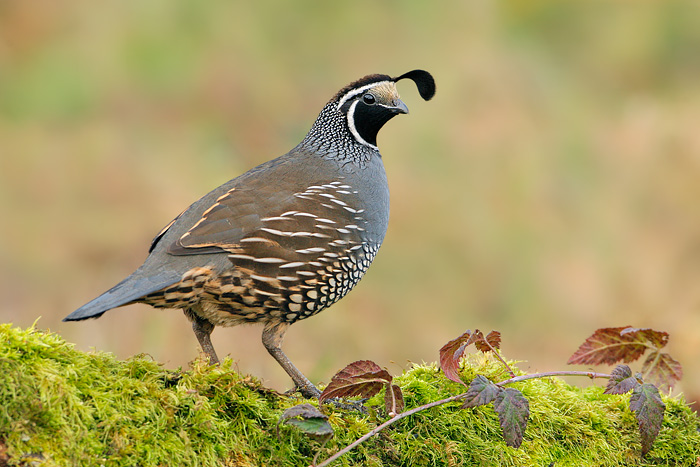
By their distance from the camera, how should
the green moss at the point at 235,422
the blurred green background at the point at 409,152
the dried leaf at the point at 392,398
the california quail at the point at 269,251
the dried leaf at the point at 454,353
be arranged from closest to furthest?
1. the green moss at the point at 235,422
2. the dried leaf at the point at 392,398
3. the dried leaf at the point at 454,353
4. the california quail at the point at 269,251
5. the blurred green background at the point at 409,152

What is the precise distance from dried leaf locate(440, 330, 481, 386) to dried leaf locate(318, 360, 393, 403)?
11.1 inches

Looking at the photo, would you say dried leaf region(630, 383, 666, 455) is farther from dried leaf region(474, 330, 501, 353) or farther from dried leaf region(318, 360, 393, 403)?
dried leaf region(318, 360, 393, 403)

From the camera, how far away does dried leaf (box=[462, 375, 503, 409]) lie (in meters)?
2.88

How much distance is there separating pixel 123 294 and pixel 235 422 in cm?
77

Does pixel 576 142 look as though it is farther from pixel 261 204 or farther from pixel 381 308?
pixel 261 204

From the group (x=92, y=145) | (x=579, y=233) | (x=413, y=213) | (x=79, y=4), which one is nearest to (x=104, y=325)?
(x=92, y=145)

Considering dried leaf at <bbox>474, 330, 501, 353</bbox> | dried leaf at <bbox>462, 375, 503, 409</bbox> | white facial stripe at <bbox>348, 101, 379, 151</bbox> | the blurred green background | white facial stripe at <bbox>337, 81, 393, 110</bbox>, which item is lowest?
dried leaf at <bbox>462, 375, 503, 409</bbox>

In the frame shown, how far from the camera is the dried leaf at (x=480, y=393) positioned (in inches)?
113

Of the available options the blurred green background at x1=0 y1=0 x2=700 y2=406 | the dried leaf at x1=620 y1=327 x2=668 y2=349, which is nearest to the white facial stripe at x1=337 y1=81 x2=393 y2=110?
the dried leaf at x1=620 y1=327 x2=668 y2=349

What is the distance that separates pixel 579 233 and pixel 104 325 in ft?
16.3

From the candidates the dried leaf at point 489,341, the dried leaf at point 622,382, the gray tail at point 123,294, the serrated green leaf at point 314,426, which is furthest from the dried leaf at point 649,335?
the gray tail at point 123,294

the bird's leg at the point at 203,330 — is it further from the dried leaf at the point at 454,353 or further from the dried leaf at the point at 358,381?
the dried leaf at the point at 454,353

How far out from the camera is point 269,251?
3.70 m

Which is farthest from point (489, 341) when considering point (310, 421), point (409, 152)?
point (409, 152)
